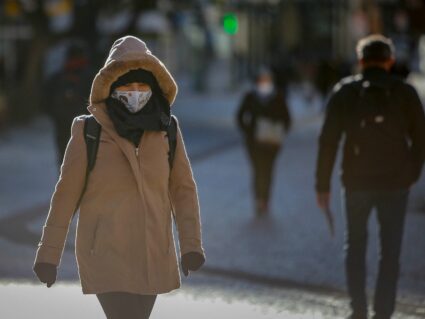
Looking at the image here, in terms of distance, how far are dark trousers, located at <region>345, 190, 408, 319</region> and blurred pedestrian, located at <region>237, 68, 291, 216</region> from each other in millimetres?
5509

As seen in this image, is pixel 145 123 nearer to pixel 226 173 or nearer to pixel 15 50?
pixel 226 173

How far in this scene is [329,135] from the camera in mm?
6742

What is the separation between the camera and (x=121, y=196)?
454cm

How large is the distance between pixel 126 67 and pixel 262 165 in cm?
819

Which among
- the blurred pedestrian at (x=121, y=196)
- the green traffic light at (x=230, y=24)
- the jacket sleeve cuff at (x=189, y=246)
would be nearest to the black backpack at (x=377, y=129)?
the jacket sleeve cuff at (x=189, y=246)

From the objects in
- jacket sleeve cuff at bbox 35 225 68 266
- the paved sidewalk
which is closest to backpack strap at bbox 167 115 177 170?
jacket sleeve cuff at bbox 35 225 68 266

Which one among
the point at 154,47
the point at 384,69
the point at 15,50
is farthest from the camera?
the point at 154,47

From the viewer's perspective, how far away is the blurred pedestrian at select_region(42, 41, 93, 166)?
462 inches

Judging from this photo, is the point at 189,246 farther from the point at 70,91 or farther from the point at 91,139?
the point at 70,91

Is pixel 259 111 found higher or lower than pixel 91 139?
lower

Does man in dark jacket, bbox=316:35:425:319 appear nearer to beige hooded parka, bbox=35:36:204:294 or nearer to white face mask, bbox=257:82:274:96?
beige hooded parka, bbox=35:36:204:294

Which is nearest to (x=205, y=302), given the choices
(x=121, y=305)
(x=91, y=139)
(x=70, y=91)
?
(x=121, y=305)

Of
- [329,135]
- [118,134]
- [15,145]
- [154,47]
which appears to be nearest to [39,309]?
[329,135]

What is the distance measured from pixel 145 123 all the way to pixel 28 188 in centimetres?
1064
